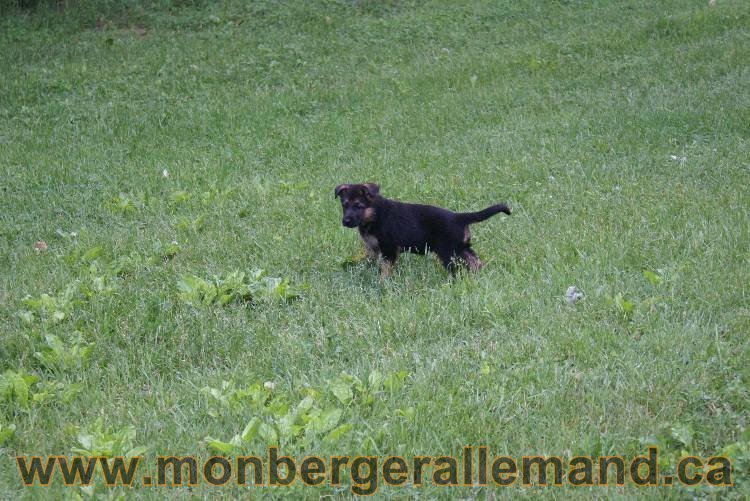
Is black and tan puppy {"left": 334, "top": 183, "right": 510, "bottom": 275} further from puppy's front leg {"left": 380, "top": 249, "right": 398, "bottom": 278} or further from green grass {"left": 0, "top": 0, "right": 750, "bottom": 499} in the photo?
green grass {"left": 0, "top": 0, "right": 750, "bottom": 499}

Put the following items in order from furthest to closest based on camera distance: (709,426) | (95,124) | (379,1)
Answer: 1. (379,1)
2. (95,124)
3. (709,426)

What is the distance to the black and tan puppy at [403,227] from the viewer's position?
7.12 meters

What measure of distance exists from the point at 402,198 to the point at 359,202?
72.2 inches

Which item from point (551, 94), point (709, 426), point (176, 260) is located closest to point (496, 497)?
point (709, 426)

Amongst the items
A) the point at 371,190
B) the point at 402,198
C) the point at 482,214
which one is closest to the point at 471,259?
the point at 482,214

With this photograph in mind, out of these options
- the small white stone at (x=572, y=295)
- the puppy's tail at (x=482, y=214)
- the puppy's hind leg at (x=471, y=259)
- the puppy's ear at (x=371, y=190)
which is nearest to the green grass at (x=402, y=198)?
the small white stone at (x=572, y=295)

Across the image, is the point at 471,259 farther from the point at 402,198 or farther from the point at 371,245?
the point at 402,198

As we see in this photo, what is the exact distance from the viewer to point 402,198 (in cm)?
904

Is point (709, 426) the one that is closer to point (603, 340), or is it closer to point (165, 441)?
point (603, 340)

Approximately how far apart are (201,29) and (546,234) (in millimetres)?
12275

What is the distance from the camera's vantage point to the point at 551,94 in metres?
13.0

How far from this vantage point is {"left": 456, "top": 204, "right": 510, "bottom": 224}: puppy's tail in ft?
22.5

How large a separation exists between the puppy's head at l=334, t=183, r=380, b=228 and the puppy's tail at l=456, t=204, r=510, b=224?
0.78m

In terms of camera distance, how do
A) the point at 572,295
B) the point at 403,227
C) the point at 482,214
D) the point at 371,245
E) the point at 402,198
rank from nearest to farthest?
the point at 572,295, the point at 482,214, the point at 403,227, the point at 371,245, the point at 402,198
